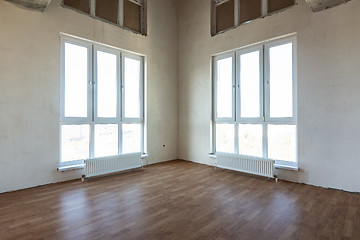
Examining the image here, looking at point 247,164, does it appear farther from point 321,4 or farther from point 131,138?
point 321,4

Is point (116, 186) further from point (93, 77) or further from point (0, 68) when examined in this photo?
point (0, 68)

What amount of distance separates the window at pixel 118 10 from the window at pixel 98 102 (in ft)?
2.41

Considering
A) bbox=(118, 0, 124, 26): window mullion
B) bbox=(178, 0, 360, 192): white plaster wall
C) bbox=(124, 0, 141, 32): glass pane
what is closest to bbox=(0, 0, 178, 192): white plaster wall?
bbox=(118, 0, 124, 26): window mullion

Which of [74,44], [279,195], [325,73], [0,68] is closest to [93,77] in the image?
[74,44]

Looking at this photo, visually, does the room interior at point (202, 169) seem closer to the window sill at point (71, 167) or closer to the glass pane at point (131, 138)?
the window sill at point (71, 167)

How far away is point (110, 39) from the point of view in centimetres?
506

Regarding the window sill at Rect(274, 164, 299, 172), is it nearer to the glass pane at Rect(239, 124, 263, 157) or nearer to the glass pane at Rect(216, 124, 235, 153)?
the glass pane at Rect(239, 124, 263, 157)

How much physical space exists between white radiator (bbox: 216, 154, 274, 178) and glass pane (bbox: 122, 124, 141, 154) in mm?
2314

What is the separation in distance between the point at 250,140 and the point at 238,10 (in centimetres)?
342

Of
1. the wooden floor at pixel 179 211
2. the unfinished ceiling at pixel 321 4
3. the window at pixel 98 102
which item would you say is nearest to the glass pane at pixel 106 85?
the window at pixel 98 102

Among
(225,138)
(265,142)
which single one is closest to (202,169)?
(225,138)

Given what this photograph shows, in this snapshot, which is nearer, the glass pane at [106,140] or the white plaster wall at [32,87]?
the white plaster wall at [32,87]

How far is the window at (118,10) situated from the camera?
4.67 meters

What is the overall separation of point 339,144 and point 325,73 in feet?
4.53
